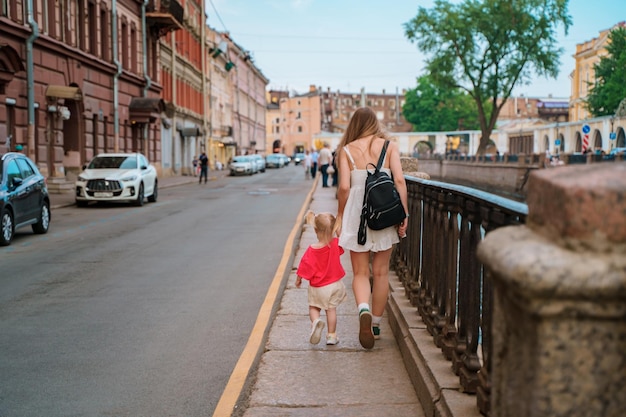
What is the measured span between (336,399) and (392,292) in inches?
94.4

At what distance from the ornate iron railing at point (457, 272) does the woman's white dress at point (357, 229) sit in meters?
0.31

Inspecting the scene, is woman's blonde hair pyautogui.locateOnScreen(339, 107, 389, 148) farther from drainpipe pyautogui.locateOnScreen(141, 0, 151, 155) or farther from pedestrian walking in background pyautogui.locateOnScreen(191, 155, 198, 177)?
pedestrian walking in background pyautogui.locateOnScreen(191, 155, 198, 177)

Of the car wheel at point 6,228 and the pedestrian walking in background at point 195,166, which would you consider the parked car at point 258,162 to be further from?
the car wheel at point 6,228

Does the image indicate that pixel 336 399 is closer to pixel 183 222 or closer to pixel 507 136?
pixel 183 222

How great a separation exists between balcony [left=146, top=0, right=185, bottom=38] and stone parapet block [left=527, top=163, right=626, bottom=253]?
1631 inches

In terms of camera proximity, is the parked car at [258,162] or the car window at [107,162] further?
the parked car at [258,162]

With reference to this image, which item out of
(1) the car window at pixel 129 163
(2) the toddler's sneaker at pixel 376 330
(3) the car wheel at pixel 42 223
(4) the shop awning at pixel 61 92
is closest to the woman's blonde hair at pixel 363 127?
(2) the toddler's sneaker at pixel 376 330

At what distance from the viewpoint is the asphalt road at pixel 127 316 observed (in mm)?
4793

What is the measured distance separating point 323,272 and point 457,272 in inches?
53.0

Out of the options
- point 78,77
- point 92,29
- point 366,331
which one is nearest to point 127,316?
point 366,331

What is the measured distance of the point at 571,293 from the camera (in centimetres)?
169

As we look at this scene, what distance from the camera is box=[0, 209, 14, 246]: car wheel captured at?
42.2 ft

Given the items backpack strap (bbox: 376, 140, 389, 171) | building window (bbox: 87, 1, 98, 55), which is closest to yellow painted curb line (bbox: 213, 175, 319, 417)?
backpack strap (bbox: 376, 140, 389, 171)

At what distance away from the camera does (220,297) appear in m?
8.05
